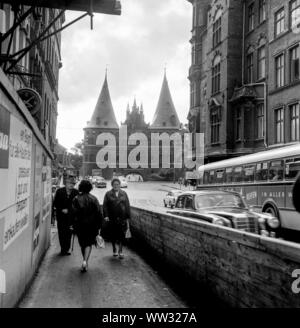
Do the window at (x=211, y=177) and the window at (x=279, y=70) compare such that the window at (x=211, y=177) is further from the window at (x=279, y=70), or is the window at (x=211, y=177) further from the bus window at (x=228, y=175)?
the window at (x=279, y=70)

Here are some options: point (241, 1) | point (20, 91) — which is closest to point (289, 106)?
point (241, 1)

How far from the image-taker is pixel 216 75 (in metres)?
40.0

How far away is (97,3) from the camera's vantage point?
10.8m

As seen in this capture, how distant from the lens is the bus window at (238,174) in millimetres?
19020

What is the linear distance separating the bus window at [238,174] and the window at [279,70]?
11.7 metres

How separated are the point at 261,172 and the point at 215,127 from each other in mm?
23345

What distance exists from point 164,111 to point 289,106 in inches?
4119

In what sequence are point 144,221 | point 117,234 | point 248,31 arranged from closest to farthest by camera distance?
point 117,234
point 144,221
point 248,31

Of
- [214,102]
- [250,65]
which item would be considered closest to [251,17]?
[250,65]

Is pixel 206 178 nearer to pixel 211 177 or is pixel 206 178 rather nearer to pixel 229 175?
pixel 211 177

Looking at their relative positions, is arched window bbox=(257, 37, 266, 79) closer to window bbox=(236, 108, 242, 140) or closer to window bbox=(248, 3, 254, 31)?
window bbox=(248, 3, 254, 31)

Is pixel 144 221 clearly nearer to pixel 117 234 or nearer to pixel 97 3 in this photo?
pixel 117 234

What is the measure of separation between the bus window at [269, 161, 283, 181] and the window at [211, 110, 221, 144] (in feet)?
75.9

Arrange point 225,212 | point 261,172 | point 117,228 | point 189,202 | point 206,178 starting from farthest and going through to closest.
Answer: point 206,178
point 261,172
point 189,202
point 225,212
point 117,228
